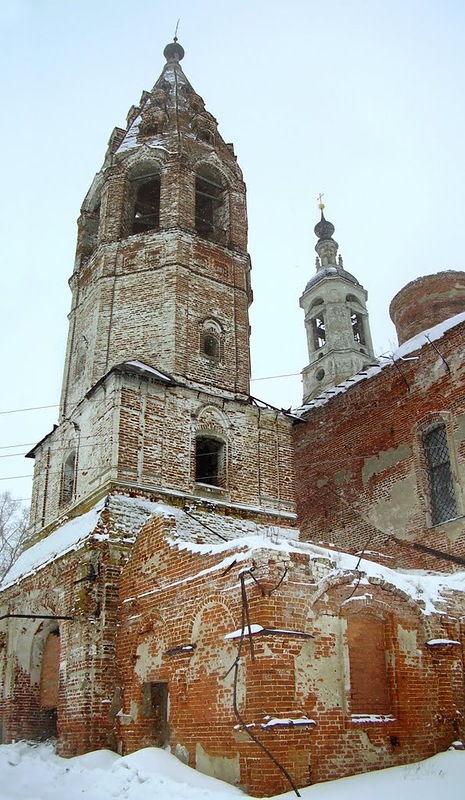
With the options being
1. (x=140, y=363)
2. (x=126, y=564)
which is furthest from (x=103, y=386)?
(x=126, y=564)

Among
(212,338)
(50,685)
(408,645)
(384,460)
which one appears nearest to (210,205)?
(212,338)

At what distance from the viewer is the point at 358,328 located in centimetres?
3388

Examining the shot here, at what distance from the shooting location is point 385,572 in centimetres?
921

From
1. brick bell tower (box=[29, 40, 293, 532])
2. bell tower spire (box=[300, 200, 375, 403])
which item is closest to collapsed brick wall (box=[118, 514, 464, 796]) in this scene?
brick bell tower (box=[29, 40, 293, 532])

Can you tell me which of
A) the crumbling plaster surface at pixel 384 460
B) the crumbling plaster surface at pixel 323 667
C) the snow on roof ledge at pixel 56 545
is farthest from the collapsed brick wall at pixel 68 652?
the crumbling plaster surface at pixel 384 460

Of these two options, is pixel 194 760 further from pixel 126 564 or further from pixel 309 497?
pixel 309 497

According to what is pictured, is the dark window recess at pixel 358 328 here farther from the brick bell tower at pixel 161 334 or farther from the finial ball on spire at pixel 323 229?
the brick bell tower at pixel 161 334

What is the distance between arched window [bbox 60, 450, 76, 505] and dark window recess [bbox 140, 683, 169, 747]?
17.9 ft

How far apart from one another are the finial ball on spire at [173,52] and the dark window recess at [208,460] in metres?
13.8

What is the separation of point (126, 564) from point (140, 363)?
13.9ft

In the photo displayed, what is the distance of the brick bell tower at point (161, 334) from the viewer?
13273mm

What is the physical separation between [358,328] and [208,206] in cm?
1670

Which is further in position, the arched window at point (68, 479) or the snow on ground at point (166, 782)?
the arched window at point (68, 479)

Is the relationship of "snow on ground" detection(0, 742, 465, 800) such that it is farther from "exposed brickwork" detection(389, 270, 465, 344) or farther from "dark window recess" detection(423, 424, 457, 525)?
"exposed brickwork" detection(389, 270, 465, 344)
